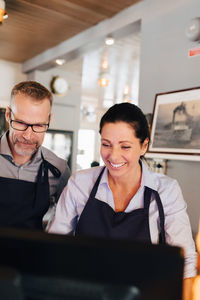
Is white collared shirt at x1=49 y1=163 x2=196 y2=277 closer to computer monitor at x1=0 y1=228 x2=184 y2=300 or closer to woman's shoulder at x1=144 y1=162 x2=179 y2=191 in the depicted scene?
woman's shoulder at x1=144 y1=162 x2=179 y2=191

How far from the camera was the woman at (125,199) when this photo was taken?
4.18ft

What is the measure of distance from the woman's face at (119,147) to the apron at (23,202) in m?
0.44

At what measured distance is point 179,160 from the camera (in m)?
2.45

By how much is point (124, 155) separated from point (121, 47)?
11.4 ft

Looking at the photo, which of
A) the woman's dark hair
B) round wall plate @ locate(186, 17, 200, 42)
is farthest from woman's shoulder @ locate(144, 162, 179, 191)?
round wall plate @ locate(186, 17, 200, 42)

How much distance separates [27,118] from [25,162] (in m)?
0.27

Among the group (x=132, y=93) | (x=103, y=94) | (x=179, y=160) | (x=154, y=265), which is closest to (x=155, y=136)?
(x=179, y=160)

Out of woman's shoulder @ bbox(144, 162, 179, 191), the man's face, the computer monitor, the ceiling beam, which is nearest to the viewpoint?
the computer monitor

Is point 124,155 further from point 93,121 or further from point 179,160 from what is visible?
point 93,121

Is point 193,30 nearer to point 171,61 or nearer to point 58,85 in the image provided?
point 171,61

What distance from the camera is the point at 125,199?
1.42 m

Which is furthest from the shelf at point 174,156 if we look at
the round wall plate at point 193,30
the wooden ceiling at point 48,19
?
the wooden ceiling at point 48,19

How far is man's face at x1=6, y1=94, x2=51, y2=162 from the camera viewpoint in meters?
1.53

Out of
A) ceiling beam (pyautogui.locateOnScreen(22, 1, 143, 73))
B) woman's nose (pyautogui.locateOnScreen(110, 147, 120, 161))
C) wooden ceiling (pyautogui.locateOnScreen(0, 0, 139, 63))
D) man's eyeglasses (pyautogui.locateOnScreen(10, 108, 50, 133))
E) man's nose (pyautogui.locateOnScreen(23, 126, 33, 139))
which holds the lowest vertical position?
woman's nose (pyautogui.locateOnScreen(110, 147, 120, 161))
